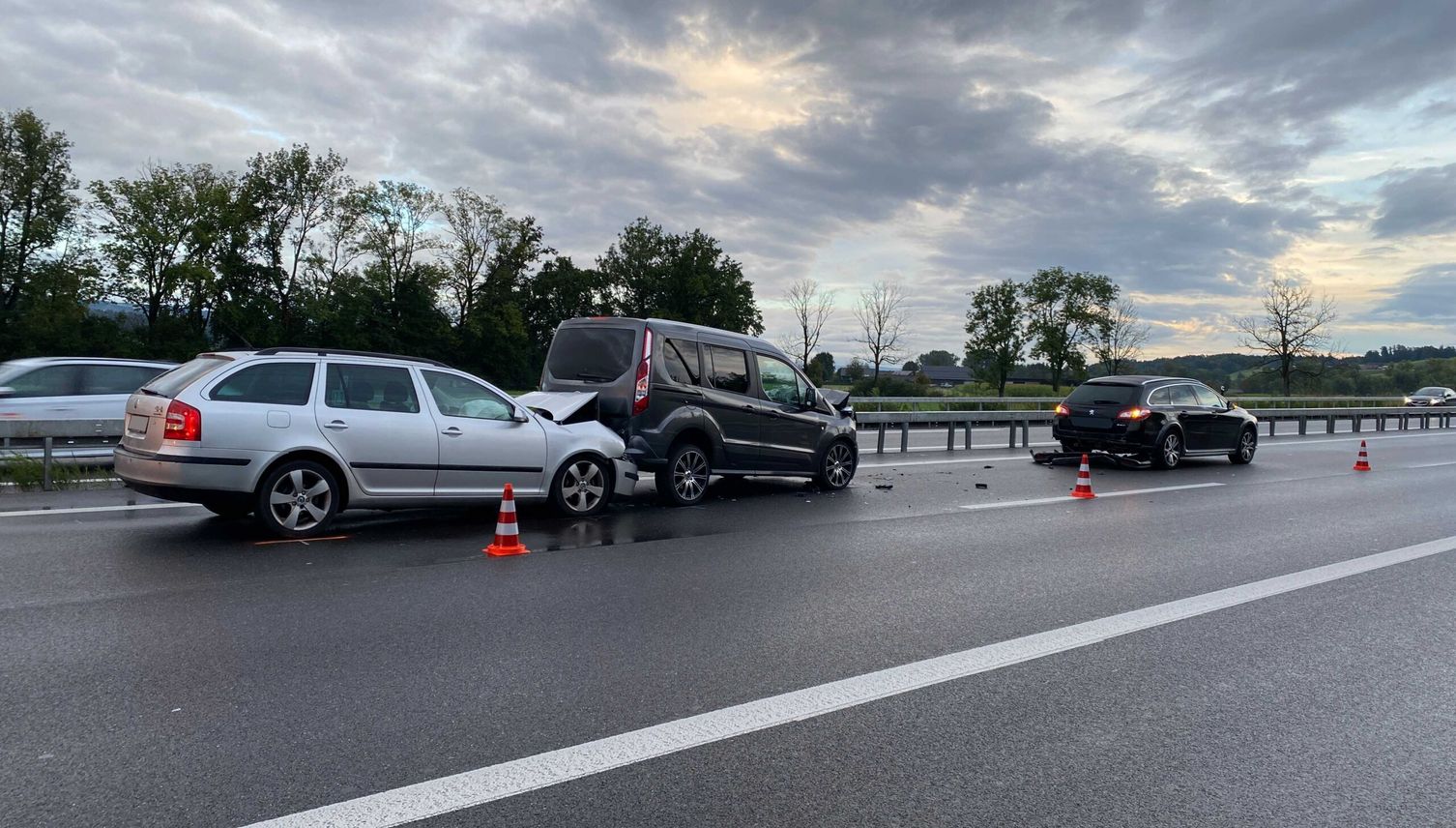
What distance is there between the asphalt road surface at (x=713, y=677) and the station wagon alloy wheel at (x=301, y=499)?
290 millimetres

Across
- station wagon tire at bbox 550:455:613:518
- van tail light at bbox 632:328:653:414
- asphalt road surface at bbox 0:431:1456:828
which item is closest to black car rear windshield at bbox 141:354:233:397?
asphalt road surface at bbox 0:431:1456:828

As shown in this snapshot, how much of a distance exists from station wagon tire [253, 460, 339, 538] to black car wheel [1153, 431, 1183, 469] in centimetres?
1388

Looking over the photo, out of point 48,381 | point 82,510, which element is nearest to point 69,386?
point 48,381

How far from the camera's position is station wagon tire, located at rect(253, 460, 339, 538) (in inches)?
311

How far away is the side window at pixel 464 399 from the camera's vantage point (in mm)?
9055

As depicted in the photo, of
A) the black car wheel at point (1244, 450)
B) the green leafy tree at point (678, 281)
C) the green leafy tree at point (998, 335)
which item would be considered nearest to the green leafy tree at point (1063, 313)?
the green leafy tree at point (998, 335)

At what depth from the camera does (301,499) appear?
809 cm

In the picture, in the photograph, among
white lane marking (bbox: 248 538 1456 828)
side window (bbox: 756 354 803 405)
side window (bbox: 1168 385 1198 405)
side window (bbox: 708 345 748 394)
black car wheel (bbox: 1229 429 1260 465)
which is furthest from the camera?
black car wheel (bbox: 1229 429 1260 465)

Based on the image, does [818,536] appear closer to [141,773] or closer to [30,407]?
[141,773]

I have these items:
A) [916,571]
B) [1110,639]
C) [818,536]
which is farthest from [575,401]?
[1110,639]

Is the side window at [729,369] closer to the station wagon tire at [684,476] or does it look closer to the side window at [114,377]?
the station wagon tire at [684,476]

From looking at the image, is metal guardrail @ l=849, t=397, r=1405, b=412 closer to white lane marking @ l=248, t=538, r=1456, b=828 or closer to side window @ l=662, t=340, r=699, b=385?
side window @ l=662, t=340, r=699, b=385

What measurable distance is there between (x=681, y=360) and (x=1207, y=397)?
12.1 metres

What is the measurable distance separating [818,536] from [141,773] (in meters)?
6.28
